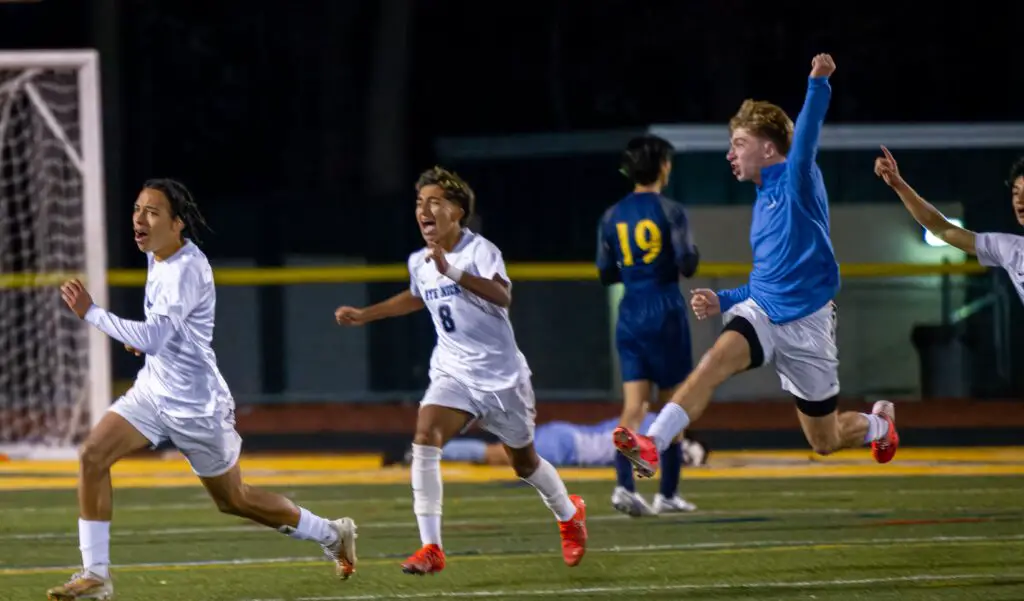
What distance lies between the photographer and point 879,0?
1157 inches

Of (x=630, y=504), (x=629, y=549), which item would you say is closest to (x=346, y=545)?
(x=629, y=549)

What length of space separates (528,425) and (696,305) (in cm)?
95

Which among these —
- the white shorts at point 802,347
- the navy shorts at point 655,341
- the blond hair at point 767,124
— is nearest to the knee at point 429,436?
the white shorts at point 802,347

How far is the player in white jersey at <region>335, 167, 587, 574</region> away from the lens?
8.19 metres

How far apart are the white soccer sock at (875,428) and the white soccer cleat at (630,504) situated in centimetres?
186

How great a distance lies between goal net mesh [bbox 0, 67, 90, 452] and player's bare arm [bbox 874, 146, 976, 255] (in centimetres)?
764

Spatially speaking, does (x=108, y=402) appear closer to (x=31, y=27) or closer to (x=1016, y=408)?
(x=1016, y=408)

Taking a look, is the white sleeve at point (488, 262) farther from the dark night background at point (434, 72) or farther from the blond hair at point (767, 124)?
the dark night background at point (434, 72)

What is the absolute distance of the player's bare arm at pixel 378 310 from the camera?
855cm

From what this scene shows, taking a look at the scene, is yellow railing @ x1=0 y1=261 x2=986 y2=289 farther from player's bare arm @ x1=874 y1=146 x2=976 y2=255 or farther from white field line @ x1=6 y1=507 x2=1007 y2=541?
player's bare arm @ x1=874 y1=146 x2=976 y2=255

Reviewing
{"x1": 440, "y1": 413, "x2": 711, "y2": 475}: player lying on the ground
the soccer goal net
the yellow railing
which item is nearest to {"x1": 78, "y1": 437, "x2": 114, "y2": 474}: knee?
{"x1": 440, "y1": 413, "x2": 711, "y2": 475}: player lying on the ground

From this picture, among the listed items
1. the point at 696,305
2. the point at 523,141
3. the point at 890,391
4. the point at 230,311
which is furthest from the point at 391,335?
the point at 696,305

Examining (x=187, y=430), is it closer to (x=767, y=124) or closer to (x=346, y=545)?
(x=346, y=545)

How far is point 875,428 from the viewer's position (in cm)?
893
